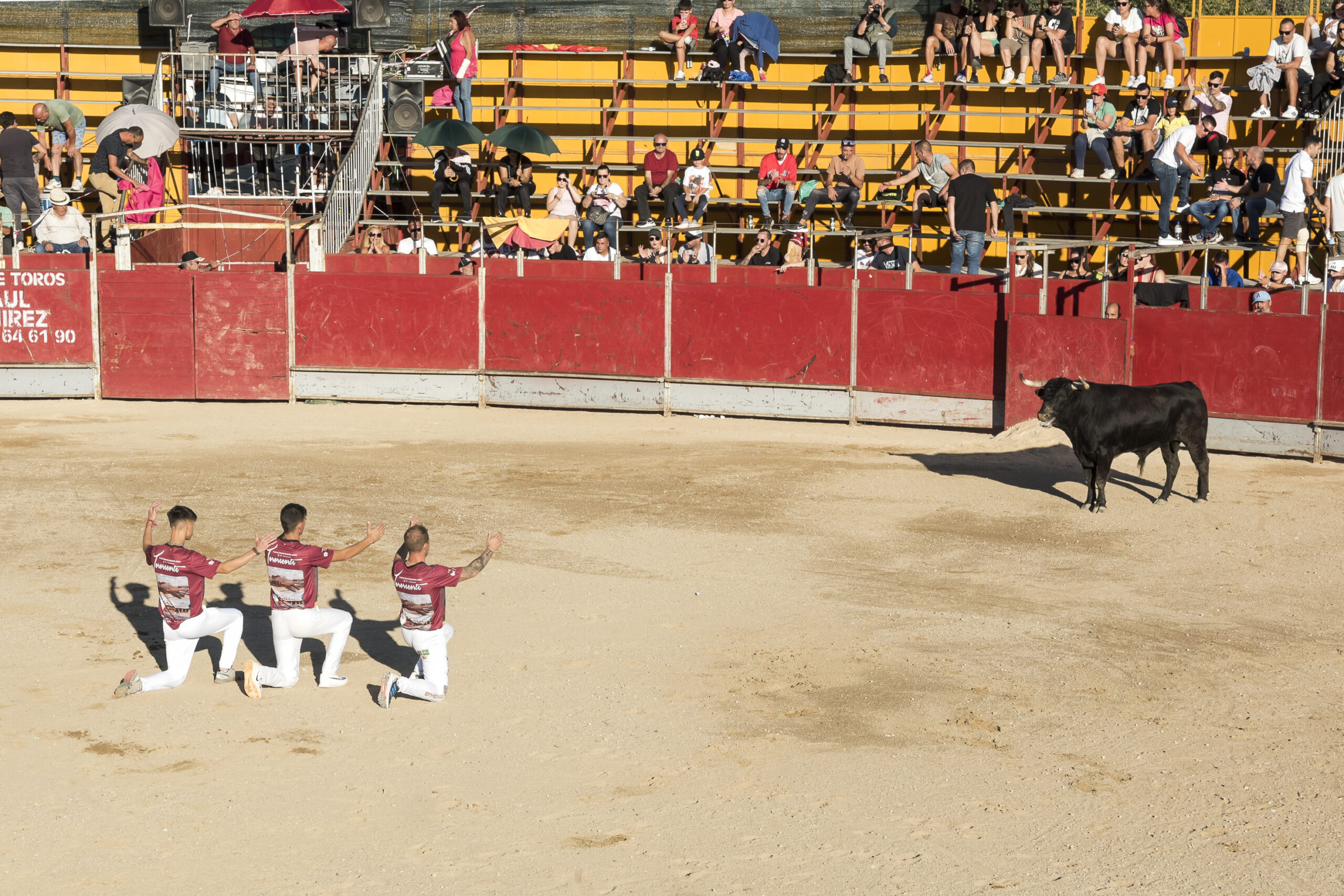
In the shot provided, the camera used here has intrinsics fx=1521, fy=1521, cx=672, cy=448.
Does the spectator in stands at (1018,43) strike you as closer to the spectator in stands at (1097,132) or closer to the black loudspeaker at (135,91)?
the spectator in stands at (1097,132)

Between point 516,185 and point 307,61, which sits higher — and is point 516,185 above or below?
below

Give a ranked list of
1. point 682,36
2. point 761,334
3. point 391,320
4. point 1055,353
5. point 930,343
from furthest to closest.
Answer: point 682,36
point 391,320
point 761,334
point 930,343
point 1055,353

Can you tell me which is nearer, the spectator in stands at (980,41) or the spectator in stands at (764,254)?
the spectator in stands at (764,254)

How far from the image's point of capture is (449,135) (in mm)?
23344

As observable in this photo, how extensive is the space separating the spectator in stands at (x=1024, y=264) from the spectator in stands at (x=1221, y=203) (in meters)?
2.36

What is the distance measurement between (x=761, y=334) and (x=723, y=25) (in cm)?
905

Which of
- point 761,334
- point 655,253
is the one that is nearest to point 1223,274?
point 761,334

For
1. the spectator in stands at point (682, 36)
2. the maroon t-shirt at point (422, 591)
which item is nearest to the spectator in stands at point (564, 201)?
the spectator in stands at point (682, 36)

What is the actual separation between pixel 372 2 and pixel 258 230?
16.0ft

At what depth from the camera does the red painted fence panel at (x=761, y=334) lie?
18469mm

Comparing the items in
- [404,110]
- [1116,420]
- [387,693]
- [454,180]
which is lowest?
[387,693]

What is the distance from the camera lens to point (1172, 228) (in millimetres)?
22031

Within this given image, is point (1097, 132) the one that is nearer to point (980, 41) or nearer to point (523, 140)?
point (980, 41)

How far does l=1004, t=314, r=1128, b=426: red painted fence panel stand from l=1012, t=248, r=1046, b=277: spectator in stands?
1.59m
